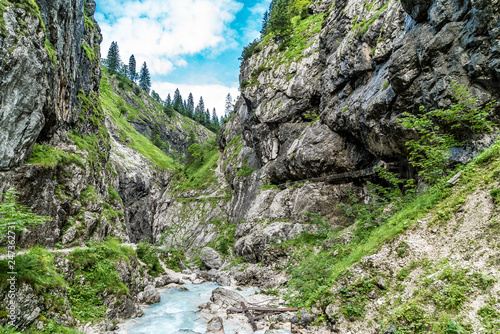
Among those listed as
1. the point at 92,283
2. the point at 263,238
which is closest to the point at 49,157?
the point at 92,283

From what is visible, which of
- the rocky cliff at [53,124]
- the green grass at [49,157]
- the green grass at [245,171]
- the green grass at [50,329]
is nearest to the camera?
the green grass at [50,329]

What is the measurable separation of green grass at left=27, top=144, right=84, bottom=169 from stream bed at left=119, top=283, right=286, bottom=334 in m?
14.0

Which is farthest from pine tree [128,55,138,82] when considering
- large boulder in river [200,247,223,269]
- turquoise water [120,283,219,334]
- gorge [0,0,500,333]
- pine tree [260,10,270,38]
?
turquoise water [120,283,219,334]

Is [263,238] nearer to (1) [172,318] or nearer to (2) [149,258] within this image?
(2) [149,258]

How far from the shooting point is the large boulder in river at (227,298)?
1588 cm

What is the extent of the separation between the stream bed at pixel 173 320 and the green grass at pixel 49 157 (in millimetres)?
14047

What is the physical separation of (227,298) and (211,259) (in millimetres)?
21968

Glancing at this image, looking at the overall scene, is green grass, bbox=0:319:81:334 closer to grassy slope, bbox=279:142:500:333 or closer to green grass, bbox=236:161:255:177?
grassy slope, bbox=279:142:500:333

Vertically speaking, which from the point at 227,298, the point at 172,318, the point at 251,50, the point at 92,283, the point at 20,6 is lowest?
the point at 227,298

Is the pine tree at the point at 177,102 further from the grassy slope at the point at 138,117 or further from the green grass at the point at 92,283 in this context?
the green grass at the point at 92,283

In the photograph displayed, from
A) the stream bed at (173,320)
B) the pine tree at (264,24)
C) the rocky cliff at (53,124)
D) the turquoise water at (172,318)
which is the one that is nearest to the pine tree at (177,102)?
the pine tree at (264,24)

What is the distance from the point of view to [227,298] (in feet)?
55.0

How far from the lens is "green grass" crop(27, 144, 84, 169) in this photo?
1876cm

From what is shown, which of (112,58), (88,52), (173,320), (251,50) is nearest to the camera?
(173,320)
